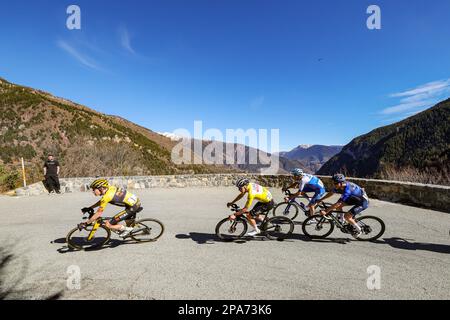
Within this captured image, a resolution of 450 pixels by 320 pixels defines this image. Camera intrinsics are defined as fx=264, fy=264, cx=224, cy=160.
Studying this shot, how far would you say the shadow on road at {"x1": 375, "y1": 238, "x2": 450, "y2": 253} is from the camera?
16.9ft

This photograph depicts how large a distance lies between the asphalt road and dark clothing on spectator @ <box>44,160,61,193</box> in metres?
5.44

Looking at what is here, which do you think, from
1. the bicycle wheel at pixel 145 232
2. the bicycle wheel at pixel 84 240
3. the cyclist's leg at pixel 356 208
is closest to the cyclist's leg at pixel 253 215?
the cyclist's leg at pixel 356 208

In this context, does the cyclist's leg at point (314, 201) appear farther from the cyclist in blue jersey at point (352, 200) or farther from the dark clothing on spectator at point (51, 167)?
the dark clothing on spectator at point (51, 167)

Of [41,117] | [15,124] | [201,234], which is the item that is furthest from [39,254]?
[41,117]

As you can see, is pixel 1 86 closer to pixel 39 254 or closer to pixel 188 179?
pixel 188 179

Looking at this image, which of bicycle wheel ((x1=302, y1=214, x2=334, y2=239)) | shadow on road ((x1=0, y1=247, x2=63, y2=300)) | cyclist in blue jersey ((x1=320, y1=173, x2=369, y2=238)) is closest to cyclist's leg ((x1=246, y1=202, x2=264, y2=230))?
bicycle wheel ((x1=302, y1=214, x2=334, y2=239))

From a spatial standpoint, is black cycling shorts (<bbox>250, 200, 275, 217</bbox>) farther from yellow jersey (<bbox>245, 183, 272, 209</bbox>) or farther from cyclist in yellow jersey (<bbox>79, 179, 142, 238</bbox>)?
cyclist in yellow jersey (<bbox>79, 179, 142, 238</bbox>)

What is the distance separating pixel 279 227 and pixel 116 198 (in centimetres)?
364

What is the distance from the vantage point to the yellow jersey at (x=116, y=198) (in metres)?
5.16

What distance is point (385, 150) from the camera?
82938 mm

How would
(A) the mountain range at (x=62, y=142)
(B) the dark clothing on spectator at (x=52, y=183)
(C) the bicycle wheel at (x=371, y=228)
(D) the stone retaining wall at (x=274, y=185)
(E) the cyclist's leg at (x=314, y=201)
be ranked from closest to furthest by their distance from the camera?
(C) the bicycle wheel at (x=371, y=228), (E) the cyclist's leg at (x=314, y=201), (D) the stone retaining wall at (x=274, y=185), (B) the dark clothing on spectator at (x=52, y=183), (A) the mountain range at (x=62, y=142)

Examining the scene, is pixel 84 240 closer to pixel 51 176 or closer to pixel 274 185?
pixel 51 176

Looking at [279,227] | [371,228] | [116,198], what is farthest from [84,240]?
[371,228]

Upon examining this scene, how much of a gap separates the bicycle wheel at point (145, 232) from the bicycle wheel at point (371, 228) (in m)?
4.57
